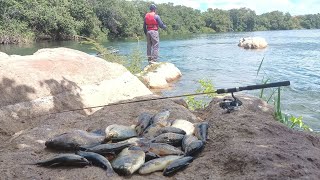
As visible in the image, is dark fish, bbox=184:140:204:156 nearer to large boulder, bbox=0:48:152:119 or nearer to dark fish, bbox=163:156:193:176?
dark fish, bbox=163:156:193:176

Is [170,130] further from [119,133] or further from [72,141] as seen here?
[72,141]

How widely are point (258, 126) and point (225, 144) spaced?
0.71 metres

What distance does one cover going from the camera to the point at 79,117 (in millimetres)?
6297

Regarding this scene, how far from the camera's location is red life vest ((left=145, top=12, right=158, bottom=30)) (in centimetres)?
1550

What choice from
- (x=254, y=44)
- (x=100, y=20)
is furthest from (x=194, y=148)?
(x=100, y=20)

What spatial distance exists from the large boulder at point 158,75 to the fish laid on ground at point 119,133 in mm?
8517

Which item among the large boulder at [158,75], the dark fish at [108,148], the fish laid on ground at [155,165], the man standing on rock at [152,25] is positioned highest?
the man standing on rock at [152,25]

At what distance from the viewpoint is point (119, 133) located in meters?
4.78

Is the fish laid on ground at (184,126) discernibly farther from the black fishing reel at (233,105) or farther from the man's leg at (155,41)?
the man's leg at (155,41)

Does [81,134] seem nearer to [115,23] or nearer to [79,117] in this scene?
[79,117]

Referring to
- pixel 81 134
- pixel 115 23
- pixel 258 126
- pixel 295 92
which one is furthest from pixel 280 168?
pixel 115 23

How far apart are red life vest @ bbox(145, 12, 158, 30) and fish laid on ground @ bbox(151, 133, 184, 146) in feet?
37.6

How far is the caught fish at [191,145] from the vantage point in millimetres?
4250

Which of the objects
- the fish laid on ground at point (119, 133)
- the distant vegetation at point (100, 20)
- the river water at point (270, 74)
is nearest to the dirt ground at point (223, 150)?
the fish laid on ground at point (119, 133)
